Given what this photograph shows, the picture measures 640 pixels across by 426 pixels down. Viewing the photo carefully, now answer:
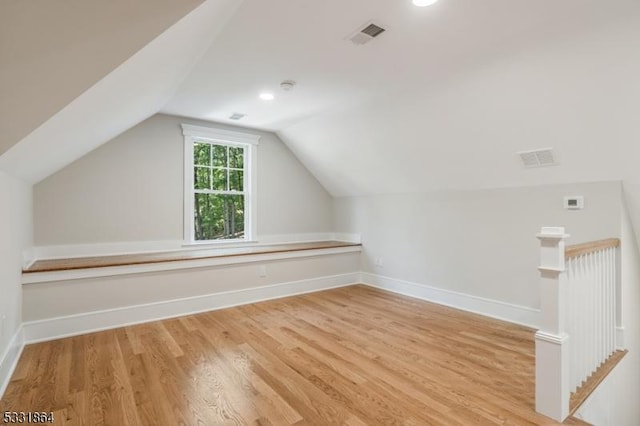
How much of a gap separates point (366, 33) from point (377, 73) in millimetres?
594

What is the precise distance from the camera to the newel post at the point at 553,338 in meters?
1.74

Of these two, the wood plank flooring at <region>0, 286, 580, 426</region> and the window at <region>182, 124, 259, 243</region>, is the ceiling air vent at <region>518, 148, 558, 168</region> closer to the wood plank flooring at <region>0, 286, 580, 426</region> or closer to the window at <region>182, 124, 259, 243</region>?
the wood plank flooring at <region>0, 286, 580, 426</region>

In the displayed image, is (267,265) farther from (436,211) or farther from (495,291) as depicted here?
(495,291)

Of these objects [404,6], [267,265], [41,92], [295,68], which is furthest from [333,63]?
[267,265]

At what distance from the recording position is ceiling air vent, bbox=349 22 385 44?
6.72ft

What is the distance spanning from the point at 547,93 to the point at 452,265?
2063mm

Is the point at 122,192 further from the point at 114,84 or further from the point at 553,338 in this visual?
the point at 553,338

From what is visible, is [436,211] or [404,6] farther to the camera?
[436,211]

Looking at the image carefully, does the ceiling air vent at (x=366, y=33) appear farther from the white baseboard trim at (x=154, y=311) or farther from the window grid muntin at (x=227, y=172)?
the white baseboard trim at (x=154, y=311)

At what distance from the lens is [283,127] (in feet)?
15.1

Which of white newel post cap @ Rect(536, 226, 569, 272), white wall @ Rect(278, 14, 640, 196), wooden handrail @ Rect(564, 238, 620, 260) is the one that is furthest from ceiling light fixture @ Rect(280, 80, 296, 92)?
wooden handrail @ Rect(564, 238, 620, 260)

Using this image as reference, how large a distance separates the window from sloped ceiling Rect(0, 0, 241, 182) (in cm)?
166

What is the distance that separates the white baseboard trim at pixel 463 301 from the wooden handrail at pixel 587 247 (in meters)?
0.93

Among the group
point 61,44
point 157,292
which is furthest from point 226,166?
point 61,44
